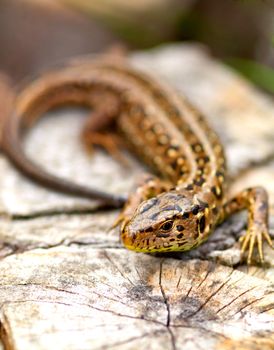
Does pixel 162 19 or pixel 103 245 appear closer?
pixel 103 245

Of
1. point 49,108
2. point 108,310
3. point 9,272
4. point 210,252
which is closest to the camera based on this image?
point 108,310

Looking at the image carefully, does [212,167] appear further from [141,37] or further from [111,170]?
[141,37]

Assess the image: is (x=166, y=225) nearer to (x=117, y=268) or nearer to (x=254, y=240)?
(x=117, y=268)

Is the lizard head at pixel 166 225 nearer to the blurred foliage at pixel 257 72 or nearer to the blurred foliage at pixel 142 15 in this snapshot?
the blurred foliage at pixel 257 72

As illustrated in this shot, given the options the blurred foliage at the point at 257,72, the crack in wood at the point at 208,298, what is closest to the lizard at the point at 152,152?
the crack in wood at the point at 208,298

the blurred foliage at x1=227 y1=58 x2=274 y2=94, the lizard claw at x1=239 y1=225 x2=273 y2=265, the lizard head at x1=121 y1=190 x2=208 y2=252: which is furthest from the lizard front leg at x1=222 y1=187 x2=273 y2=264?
the blurred foliage at x1=227 y1=58 x2=274 y2=94

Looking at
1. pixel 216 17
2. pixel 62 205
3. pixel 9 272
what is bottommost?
pixel 9 272

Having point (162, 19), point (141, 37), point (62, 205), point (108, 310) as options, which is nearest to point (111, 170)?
point (62, 205)
